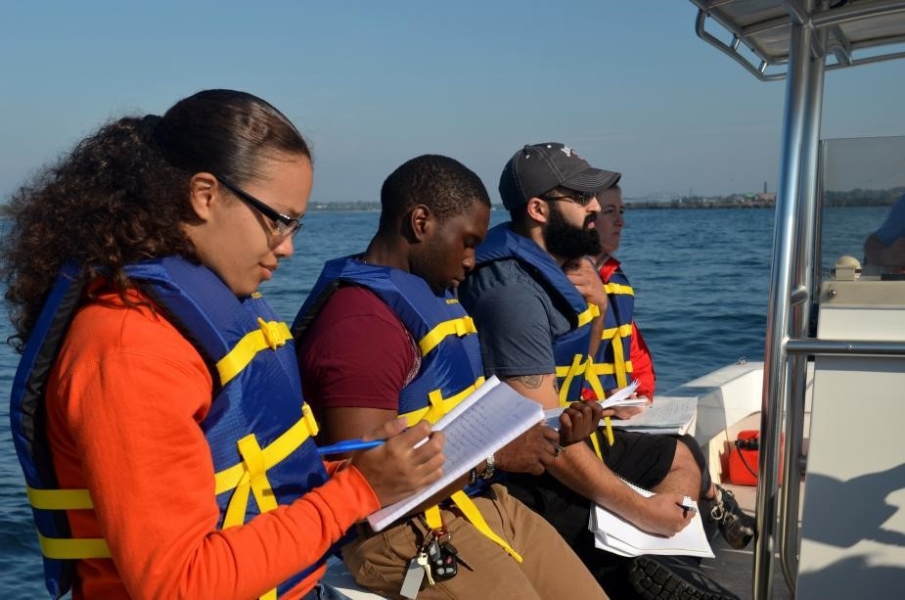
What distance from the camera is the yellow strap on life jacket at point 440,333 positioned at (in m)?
2.67

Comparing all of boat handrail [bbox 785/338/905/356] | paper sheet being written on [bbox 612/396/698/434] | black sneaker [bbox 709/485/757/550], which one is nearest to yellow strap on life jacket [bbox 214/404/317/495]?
boat handrail [bbox 785/338/905/356]

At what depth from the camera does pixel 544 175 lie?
3.74 metres

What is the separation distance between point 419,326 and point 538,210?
4.10 feet

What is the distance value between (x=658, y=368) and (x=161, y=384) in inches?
403

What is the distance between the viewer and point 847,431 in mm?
2588

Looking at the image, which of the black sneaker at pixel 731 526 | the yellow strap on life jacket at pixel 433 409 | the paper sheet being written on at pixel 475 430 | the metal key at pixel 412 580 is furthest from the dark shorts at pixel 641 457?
the paper sheet being written on at pixel 475 430

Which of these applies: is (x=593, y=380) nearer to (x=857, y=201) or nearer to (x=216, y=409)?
(x=857, y=201)

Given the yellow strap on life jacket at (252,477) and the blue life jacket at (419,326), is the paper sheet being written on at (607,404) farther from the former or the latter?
the yellow strap on life jacket at (252,477)

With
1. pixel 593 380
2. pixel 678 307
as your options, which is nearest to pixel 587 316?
pixel 593 380

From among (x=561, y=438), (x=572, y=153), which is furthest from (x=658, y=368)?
(x=561, y=438)

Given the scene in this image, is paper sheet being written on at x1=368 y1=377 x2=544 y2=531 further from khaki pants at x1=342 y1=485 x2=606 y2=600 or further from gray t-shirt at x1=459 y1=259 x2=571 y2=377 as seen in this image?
gray t-shirt at x1=459 y1=259 x2=571 y2=377

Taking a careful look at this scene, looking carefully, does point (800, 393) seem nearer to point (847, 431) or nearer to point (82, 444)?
point (847, 431)

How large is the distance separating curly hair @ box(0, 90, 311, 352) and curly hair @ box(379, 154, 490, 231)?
1.13 metres

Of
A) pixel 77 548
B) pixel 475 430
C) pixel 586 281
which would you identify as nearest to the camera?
pixel 77 548
